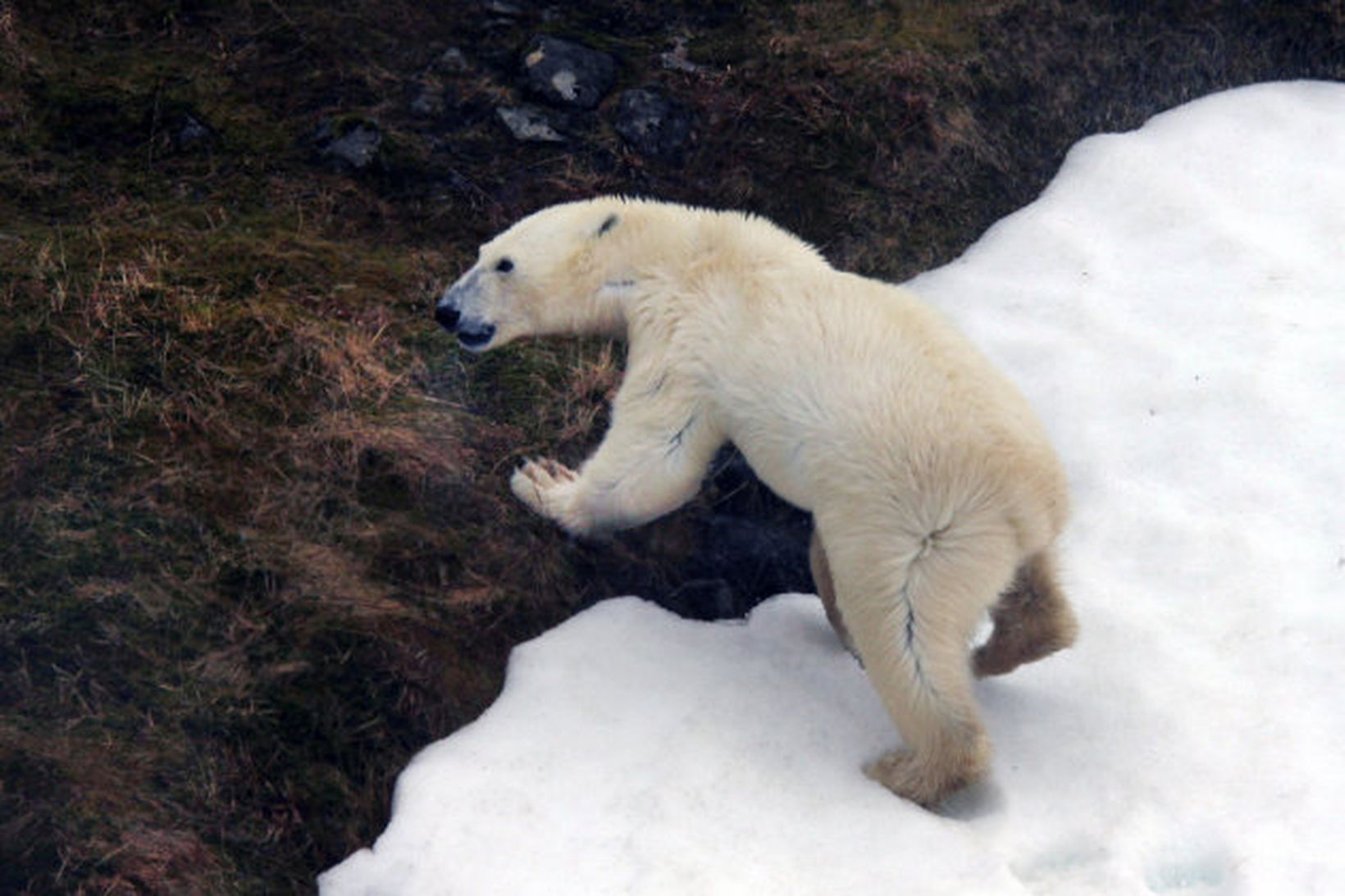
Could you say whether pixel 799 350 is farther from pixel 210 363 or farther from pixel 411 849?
pixel 210 363

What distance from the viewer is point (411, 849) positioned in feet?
12.5

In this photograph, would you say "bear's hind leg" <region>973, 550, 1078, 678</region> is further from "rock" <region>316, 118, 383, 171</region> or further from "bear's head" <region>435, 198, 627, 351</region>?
"rock" <region>316, 118, 383, 171</region>

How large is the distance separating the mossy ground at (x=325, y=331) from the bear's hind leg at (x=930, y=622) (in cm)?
120

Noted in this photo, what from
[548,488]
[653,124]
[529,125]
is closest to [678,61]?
[653,124]

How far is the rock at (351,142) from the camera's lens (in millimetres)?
6125

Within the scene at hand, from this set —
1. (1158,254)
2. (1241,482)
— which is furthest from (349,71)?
(1241,482)

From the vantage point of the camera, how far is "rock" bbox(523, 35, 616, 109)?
6.45 metres

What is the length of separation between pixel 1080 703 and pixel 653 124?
353 cm

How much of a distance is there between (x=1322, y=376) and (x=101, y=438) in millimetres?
4857

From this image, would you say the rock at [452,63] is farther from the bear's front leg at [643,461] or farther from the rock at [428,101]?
the bear's front leg at [643,461]

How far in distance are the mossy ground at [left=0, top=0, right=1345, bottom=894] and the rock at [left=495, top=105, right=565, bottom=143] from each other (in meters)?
0.07

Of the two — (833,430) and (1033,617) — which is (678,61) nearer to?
(833,430)

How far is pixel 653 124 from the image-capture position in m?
6.38

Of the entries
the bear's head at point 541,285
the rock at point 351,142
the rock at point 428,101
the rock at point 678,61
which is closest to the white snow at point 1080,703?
the bear's head at point 541,285
